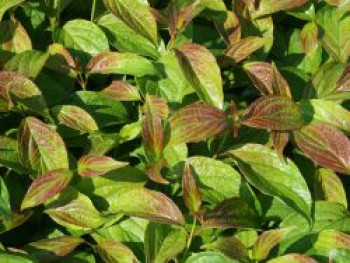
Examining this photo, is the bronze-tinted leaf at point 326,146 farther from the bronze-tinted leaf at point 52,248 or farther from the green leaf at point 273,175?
the bronze-tinted leaf at point 52,248

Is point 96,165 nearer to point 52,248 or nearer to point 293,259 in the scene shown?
point 52,248

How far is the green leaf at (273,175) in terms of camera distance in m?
1.42

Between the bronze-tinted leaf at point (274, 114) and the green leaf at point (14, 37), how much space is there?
52 cm

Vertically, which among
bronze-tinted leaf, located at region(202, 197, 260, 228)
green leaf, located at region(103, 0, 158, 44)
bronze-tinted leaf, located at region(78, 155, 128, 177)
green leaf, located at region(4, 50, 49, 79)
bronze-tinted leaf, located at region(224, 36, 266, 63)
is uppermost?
green leaf, located at region(103, 0, 158, 44)

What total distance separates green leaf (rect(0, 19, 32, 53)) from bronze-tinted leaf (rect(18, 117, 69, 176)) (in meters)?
0.25

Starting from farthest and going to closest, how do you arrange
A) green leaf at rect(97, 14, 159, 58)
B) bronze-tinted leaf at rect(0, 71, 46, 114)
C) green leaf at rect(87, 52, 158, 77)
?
green leaf at rect(97, 14, 159, 58), green leaf at rect(87, 52, 158, 77), bronze-tinted leaf at rect(0, 71, 46, 114)

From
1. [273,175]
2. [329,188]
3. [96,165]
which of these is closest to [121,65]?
[96,165]

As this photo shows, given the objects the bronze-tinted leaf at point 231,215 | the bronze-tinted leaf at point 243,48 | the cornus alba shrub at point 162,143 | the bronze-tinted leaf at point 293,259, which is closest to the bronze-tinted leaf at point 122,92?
the cornus alba shrub at point 162,143

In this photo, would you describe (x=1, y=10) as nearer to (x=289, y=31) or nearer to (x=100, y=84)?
(x=100, y=84)

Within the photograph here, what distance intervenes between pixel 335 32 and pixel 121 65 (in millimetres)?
573

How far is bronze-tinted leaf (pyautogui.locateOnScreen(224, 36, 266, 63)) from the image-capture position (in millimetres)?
1614

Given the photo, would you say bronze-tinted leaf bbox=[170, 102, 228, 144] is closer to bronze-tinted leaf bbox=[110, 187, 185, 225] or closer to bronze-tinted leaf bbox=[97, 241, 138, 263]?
bronze-tinted leaf bbox=[110, 187, 185, 225]

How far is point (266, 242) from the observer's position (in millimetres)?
1356

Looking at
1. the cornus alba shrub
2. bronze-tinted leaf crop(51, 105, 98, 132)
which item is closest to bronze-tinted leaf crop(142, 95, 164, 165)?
the cornus alba shrub
